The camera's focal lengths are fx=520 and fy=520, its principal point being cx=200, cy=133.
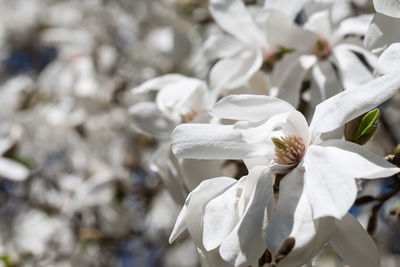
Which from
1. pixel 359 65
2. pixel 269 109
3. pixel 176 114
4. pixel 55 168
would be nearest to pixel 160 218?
pixel 55 168

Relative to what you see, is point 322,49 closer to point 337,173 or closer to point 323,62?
point 323,62

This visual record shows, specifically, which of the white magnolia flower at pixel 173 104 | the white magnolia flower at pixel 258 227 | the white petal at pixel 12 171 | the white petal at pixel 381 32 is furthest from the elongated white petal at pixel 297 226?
the white petal at pixel 12 171

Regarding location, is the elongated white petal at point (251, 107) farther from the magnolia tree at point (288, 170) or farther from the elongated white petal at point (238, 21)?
the elongated white petal at point (238, 21)

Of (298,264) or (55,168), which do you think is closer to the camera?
(298,264)

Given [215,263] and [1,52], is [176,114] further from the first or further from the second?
[1,52]

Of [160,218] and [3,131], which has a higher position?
[3,131]

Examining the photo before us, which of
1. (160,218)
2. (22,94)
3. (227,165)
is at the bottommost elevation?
(160,218)

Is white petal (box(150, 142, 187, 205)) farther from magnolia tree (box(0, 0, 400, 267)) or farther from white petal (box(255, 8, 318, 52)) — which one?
white petal (box(255, 8, 318, 52))

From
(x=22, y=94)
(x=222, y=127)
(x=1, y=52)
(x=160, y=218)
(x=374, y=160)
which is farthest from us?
(x=1, y=52)
